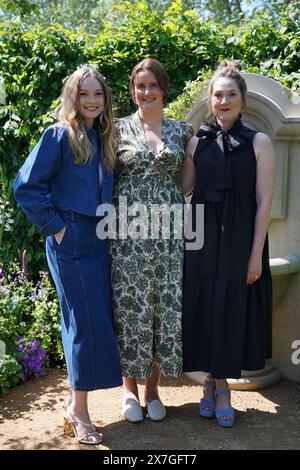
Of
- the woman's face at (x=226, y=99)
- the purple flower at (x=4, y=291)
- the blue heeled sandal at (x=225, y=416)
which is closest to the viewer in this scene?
the woman's face at (x=226, y=99)

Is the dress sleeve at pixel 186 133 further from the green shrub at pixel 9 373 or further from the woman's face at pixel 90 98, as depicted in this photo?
the green shrub at pixel 9 373

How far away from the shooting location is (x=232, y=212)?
2672mm

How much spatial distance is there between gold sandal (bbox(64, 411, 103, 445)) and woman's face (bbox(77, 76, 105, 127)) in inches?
57.9

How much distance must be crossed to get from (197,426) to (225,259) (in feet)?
2.90

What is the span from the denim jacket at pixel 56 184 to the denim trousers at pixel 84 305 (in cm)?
7

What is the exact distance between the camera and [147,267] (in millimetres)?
2701

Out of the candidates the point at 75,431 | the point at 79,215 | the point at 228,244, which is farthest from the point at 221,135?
the point at 75,431

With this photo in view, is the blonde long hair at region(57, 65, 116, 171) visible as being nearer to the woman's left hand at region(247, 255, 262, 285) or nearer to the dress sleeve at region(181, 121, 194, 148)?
the dress sleeve at region(181, 121, 194, 148)

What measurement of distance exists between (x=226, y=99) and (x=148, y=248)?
822 mm

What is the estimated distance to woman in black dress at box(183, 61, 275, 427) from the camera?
266cm

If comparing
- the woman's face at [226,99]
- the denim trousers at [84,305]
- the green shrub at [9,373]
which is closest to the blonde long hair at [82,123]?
the denim trousers at [84,305]

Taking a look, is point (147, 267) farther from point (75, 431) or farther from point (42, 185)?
point (75, 431)

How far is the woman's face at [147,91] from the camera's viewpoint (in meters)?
2.67
